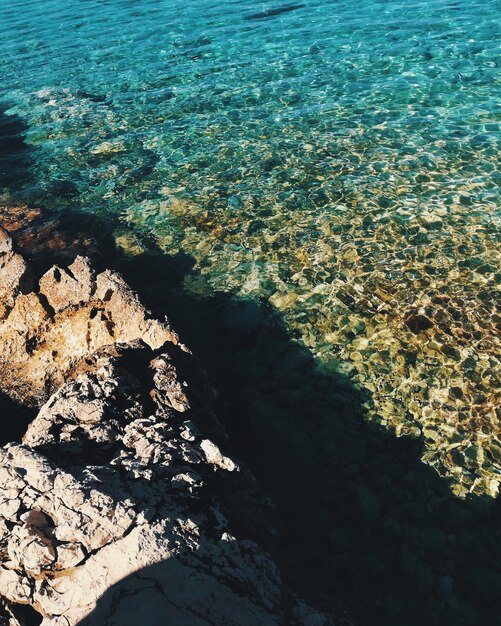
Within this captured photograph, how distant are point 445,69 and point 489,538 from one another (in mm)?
17025

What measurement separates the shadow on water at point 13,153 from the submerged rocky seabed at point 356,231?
51 centimetres

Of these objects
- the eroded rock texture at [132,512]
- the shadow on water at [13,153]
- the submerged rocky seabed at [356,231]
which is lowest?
the submerged rocky seabed at [356,231]

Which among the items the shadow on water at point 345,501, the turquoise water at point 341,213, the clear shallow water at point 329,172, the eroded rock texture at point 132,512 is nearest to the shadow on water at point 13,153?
the turquoise water at point 341,213

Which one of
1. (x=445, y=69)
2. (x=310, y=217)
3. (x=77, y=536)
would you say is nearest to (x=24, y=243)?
(x=310, y=217)

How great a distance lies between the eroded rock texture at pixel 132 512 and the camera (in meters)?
3.70

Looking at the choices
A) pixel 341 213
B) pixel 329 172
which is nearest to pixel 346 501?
pixel 341 213

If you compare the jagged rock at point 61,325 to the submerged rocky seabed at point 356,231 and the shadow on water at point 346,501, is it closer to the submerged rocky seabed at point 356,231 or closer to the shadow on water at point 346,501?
the shadow on water at point 346,501

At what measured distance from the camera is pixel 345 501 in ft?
20.9

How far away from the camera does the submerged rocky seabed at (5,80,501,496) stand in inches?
301

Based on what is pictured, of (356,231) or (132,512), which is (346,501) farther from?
(356,231)

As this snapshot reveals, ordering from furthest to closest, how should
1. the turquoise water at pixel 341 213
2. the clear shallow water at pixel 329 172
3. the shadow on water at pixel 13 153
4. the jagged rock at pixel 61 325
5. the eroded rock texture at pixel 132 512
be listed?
the shadow on water at pixel 13 153, the clear shallow water at pixel 329 172, the jagged rock at pixel 61 325, the turquoise water at pixel 341 213, the eroded rock texture at pixel 132 512

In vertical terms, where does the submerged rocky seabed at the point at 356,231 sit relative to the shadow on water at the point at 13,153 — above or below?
below

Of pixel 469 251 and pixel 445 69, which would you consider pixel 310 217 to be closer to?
pixel 469 251

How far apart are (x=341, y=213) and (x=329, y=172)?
2.16m
